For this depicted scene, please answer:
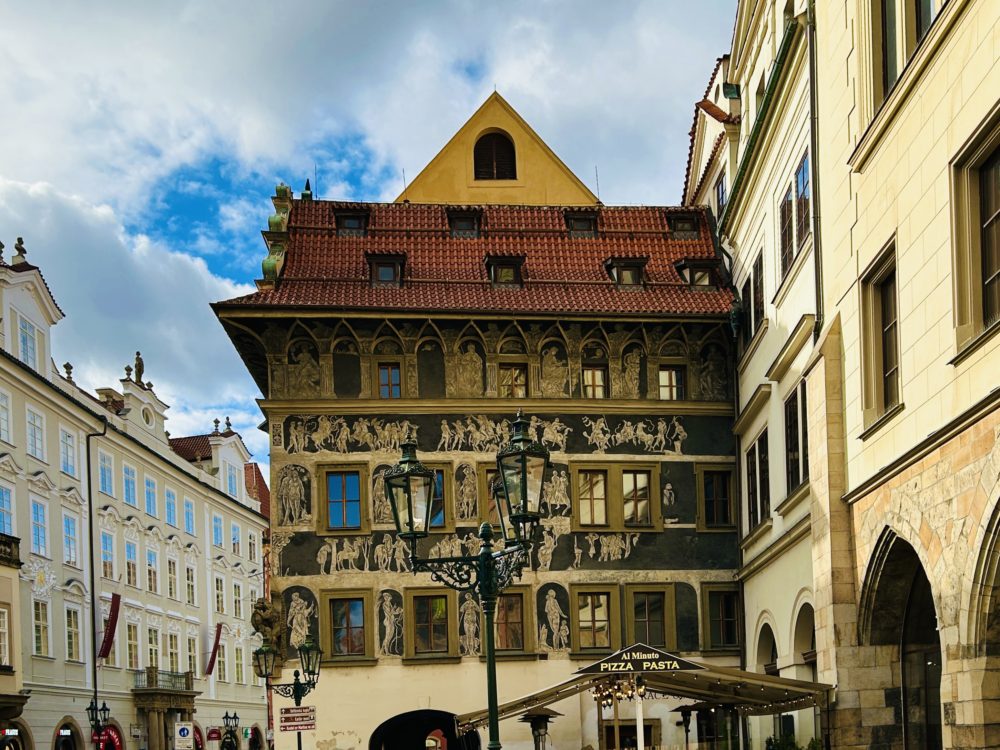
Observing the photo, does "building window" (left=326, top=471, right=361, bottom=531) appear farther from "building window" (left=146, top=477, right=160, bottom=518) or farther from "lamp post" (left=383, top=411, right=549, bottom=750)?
"building window" (left=146, top=477, right=160, bottom=518)

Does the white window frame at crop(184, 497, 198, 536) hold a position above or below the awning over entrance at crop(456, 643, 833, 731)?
above

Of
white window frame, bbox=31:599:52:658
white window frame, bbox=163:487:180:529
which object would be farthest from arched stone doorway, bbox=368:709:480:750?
white window frame, bbox=163:487:180:529

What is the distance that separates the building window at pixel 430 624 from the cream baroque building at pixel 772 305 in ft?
19.1

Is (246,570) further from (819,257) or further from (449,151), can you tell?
(819,257)

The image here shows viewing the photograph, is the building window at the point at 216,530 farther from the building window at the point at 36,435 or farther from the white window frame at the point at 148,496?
the building window at the point at 36,435

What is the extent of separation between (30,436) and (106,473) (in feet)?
20.5

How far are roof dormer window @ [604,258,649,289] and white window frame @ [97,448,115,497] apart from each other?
2199 centimetres

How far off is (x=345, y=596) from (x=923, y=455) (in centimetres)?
1596

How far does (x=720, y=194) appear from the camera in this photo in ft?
104

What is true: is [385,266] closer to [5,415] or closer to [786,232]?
[786,232]

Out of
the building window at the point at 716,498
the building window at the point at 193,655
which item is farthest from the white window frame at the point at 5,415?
the building window at the point at 716,498

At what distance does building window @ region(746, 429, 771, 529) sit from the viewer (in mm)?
25812

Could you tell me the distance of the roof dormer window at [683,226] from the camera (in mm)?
32281

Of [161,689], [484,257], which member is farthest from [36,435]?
[484,257]
